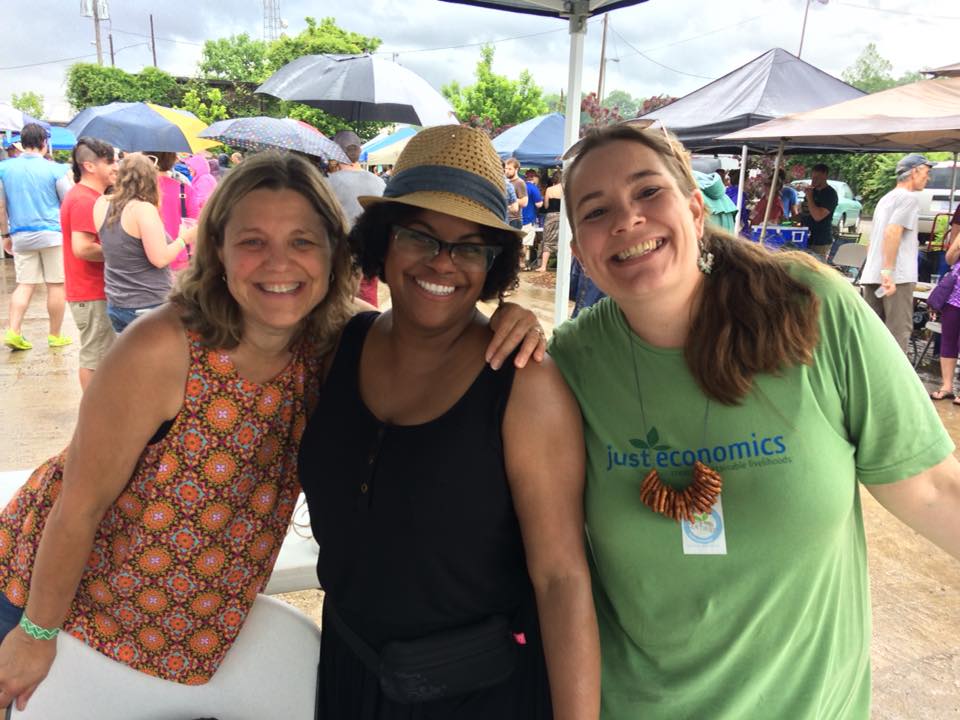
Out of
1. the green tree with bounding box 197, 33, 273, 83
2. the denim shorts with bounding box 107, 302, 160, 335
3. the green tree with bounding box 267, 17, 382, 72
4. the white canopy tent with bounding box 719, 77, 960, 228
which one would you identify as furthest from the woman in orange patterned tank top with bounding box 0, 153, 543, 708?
the green tree with bounding box 197, 33, 273, 83

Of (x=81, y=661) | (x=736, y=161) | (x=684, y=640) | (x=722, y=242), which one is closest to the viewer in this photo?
(x=684, y=640)

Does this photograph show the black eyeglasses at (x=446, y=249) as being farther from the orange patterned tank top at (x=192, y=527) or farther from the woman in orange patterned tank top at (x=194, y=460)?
the orange patterned tank top at (x=192, y=527)

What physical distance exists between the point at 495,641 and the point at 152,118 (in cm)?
882

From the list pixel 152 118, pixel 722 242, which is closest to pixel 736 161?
pixel 152 118

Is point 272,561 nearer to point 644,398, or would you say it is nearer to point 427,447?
point 427,447

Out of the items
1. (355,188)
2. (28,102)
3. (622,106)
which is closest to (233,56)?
(28,102)

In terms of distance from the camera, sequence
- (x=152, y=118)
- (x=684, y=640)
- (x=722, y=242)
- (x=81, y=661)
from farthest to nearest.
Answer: (x=152, y=118) → (x=81, y=661) → (x=722, y=242) → (x=684, y=640)

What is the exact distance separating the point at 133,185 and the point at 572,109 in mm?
2923

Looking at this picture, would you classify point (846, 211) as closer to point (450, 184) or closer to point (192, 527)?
point (450, 184)

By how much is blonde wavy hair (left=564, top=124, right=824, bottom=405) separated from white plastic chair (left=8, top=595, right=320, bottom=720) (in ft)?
3.99

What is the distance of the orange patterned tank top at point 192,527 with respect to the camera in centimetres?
156

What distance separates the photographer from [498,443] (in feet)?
4.37

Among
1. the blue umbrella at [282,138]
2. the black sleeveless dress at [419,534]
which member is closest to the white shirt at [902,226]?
the blue umbrella at [282,138]

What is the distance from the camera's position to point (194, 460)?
1.56m
